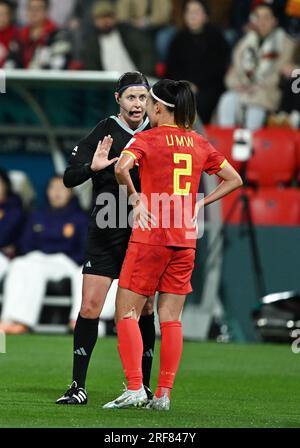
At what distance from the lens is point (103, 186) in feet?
25.6

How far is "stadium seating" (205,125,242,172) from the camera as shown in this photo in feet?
48.6

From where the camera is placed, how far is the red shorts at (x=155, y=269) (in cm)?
737

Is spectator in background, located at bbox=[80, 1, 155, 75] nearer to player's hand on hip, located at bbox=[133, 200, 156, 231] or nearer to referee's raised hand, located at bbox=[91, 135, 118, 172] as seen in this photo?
referee's raised hand, located at bbox=[91, 135, 118, 172]

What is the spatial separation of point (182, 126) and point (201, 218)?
648cm

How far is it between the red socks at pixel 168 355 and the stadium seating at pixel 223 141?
7.45m

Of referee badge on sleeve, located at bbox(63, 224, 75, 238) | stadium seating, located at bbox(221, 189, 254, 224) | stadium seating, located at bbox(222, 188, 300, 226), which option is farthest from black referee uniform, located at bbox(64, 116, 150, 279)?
stadium seating, located at bbox(222, 188, 300, 226)

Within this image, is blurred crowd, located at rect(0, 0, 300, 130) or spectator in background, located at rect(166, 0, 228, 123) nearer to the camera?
blurred crowd, located at rect(0, 0, 300, 130)

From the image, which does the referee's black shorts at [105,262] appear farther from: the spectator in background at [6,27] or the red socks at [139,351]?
the spectator in background at [6,27]

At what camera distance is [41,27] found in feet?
53.3

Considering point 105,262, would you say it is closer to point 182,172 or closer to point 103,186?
point 103,186

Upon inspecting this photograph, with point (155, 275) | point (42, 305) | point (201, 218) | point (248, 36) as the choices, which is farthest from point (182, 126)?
point (248, 36)

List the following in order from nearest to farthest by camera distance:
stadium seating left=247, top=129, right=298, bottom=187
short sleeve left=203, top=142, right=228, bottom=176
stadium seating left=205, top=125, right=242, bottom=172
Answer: short sleeve left=203, top=142, right=228, bottom=176, stadium seating left=205, top=125, right=242, bottom=172, stadium seating left=247, top=129, right=298, bottom=187

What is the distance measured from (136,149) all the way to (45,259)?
23.9ft

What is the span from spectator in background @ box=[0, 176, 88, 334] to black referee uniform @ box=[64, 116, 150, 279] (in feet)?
20.1
